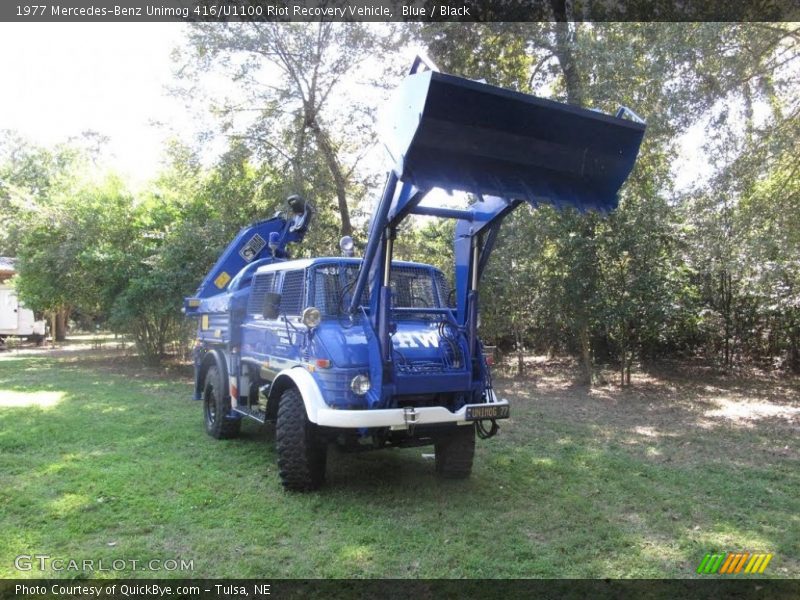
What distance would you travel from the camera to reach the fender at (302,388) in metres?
4.95

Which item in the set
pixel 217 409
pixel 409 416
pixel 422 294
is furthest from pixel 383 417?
pixel 217 409

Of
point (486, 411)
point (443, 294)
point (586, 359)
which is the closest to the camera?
point (486, 411)

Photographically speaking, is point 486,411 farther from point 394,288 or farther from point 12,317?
point 12,317

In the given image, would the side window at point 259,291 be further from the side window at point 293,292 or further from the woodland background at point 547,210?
the woodland background at point 547,210

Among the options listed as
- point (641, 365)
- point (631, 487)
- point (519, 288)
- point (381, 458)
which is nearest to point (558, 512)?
point (631, 487)

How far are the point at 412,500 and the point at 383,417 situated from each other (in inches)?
42.6

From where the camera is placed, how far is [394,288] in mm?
6203

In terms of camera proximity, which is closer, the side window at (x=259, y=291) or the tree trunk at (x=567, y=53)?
the side window at (x=259, y=291)

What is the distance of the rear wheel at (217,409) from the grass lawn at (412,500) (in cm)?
18

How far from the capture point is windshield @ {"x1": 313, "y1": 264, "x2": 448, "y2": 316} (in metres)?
5.76

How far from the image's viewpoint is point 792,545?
4336mm

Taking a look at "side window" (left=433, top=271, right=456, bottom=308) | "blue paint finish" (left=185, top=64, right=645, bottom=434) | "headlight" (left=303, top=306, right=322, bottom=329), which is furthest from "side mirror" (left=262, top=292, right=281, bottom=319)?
"side window" (left=433, top=271, right=456, bottom=308)

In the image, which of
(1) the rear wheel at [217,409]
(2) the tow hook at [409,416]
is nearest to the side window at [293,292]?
(2) the tow hook at [409,416]

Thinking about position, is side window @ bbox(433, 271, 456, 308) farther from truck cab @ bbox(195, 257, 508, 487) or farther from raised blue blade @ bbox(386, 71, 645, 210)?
raised blue blade @ bbox(386, 71, 645, 210)
